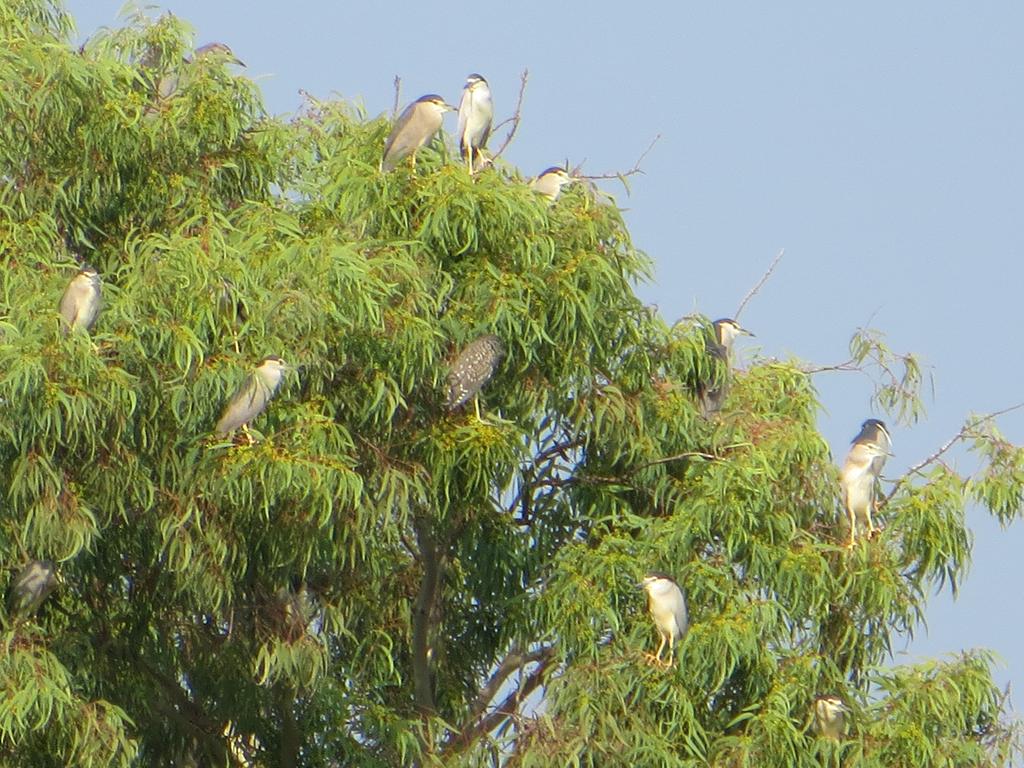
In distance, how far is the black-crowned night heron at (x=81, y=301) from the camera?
25.8 ft

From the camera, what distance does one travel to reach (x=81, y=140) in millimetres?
9180

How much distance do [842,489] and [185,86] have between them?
321 centimetres

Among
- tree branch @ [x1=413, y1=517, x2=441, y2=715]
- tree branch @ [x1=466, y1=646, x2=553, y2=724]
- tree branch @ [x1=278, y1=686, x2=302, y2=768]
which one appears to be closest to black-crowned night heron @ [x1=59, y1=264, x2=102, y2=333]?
tree branch @ [x1=413, y1=517, x2=441, y2=715]

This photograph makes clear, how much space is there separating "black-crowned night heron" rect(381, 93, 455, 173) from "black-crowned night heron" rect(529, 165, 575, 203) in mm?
452

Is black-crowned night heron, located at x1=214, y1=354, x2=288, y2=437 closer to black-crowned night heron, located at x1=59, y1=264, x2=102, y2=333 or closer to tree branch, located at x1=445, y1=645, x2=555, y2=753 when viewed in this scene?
black-crowned night heron, located at x1=59, y1=264, x2=102, y2=333

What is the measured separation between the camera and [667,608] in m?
7.96

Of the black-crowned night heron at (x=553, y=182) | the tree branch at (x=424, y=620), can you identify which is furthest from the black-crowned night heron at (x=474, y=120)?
the tree branch at (x=424, y=620)

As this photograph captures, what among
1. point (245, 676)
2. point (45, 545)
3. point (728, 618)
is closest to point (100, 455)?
point (45, 545)

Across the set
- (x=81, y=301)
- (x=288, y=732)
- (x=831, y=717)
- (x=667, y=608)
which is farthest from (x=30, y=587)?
(x=831, y=717)

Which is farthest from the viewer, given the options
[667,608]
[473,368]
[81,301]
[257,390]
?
[473,368]

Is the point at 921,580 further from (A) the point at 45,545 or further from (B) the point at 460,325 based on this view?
(A) the point at 45,545

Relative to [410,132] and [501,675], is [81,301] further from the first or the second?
[501,675]

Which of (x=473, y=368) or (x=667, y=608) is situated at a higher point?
(x=473, y=368)

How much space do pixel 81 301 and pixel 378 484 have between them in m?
1.27
